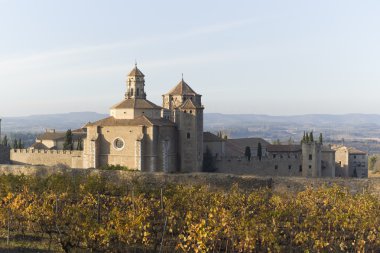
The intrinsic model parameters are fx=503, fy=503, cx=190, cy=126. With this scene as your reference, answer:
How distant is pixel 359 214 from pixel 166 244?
7.29m

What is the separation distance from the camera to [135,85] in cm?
5553

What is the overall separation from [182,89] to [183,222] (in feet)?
127

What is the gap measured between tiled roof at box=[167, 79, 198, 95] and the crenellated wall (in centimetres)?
1247

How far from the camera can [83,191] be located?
2262cm

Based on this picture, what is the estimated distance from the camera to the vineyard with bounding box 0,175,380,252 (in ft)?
54.5

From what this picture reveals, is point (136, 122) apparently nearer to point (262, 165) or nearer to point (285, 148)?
point (262, 165)

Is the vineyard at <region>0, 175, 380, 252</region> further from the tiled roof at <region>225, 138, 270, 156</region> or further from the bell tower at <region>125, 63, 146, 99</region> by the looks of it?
the bell tower at <region>125, 63, 146, 99</region>

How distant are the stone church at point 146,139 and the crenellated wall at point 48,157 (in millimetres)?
5166

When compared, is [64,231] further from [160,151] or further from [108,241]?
[160,151]

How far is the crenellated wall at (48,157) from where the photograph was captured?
53.1 metres

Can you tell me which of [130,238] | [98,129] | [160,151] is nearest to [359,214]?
[130,238]

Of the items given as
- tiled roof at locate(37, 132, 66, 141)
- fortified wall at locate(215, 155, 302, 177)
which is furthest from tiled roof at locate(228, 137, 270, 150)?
tiled roof at locate(37, 132, 66, 141)

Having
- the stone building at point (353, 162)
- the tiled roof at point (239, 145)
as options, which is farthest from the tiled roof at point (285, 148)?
the stone building at point (353, 162)

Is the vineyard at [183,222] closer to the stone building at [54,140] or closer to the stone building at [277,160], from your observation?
the stone building at [277,160]
